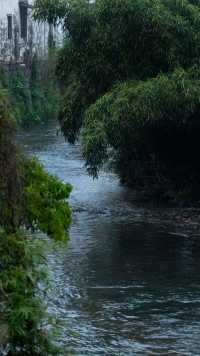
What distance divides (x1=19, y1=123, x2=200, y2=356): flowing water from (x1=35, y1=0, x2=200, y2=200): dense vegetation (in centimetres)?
114

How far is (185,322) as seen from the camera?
11.3 m

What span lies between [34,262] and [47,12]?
11.7 meters

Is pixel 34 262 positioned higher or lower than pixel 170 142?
higher

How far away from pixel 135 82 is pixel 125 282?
5540 millimetres

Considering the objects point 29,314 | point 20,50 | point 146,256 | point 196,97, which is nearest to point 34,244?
point 29,314

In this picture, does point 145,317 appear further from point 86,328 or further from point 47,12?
point 47,12

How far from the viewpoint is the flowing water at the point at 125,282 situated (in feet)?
35.2

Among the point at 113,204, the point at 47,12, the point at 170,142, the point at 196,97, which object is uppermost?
the point at 47,12

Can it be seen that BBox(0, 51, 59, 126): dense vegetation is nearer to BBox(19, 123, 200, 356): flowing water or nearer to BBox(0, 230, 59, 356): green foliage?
BBox(19, 123, 200, 356): flowing water

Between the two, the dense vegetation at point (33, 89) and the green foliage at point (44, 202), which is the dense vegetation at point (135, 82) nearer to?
the green foliage at point (44, 202)

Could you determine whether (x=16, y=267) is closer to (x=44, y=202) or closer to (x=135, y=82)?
(x=44, y=202)

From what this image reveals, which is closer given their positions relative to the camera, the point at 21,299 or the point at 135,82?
the point at 21,299

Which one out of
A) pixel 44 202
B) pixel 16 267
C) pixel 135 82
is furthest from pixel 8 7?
pixel 16 267

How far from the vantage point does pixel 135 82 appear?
1767 centimetres
